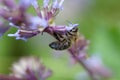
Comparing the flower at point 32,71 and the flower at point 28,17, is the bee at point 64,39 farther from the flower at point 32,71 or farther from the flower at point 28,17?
the flower at point 32,71

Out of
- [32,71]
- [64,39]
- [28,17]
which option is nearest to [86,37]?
[32,71]

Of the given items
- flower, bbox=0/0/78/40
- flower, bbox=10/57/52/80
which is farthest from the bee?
flower, bbox=10/57/52/80

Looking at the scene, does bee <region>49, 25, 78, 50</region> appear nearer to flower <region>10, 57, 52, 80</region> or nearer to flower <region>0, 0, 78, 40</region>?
flower <region>0, 0, 78, 40</region>

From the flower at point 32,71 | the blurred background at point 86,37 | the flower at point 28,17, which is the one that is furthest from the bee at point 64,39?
the blurred background at point 86,37

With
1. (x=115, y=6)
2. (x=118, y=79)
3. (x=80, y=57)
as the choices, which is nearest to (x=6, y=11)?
(x=80, y=57)

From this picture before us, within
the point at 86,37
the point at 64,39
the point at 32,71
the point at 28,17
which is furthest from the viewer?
the point at 86,37

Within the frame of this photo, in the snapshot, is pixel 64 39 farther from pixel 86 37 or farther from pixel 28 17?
pixel 86 37
